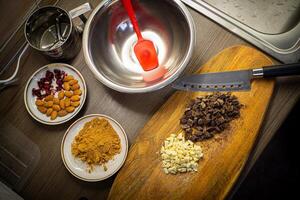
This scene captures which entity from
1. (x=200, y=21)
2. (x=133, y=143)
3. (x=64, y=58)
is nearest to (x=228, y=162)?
(x=133, y=143)

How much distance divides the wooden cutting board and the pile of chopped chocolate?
2cm

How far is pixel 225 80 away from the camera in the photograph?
87 cm

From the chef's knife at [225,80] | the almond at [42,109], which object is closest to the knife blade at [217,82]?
the chef's knife at [225,80]

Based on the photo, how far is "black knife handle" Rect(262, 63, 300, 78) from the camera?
2.68 feet

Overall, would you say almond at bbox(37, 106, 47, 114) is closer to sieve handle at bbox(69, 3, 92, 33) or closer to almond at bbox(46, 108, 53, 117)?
almond at bbox(46, 108, 53, 117)

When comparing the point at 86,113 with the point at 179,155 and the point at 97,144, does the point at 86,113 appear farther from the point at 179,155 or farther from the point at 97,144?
the point at 179,155

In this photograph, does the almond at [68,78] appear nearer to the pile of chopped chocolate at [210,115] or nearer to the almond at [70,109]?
the almond at [70,109]

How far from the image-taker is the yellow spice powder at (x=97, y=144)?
881 millimetres

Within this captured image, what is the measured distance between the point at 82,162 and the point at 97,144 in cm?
7

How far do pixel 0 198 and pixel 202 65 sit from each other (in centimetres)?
65

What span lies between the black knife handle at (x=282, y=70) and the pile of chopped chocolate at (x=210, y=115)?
107mm

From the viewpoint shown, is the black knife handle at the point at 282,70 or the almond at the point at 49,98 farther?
the almond at the point at 49,98

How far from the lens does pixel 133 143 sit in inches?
35.3

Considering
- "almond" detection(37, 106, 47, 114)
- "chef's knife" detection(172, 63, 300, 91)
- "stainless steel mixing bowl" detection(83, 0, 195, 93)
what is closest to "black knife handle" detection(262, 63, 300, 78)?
"chef's knife" detection(172, 63, 300, 91)
